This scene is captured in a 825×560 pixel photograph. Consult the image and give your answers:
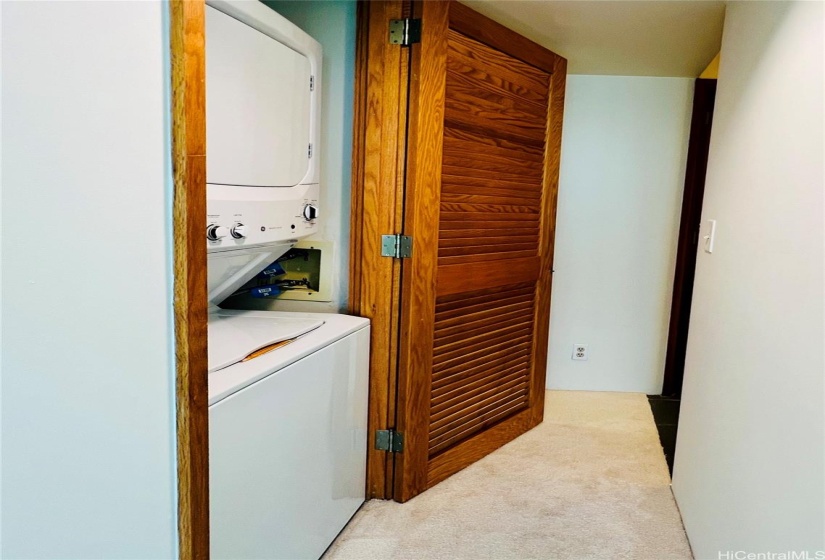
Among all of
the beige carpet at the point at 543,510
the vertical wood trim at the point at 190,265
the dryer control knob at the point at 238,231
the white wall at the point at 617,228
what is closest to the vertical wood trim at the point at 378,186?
the beige carpet at the point at 543,510

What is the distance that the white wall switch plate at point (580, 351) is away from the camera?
3439 millimetres

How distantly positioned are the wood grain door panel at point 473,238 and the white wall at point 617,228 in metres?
0.58

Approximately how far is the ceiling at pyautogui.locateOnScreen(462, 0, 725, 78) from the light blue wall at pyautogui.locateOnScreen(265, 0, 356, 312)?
500mm

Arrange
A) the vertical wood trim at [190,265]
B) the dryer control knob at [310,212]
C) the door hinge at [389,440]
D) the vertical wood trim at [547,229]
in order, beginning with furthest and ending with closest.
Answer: the vertical wood trim at [547,229]
the door hinge at [389,440]
the dryer control knob at [310,212]
the vertical wood trim at [190,265]

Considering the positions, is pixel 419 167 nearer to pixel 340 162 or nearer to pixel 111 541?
pixel 340 162

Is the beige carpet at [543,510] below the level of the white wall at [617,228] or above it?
below

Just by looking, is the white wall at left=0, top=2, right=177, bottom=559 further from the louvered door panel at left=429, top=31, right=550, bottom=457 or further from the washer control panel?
the louvered door panel at left=429, top=31, right=550, bottom=457

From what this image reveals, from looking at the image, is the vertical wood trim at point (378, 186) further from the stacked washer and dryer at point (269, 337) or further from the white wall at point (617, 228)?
the white wall at point (617, 228)

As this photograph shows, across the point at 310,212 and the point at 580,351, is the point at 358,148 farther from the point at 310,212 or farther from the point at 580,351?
the point at 580,351

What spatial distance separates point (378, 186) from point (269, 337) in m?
0.67

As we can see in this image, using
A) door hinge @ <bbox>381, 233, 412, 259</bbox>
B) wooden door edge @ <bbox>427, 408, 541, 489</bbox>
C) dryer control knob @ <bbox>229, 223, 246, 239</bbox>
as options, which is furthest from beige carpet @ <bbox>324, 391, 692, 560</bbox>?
dryer control knob @ <bbox>229, 223, 246, 239</bbox>

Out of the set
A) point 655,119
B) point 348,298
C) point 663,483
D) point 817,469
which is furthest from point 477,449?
point 655,119

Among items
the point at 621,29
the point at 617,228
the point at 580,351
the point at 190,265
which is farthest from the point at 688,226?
the point at 190,265

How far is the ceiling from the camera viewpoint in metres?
2.15
